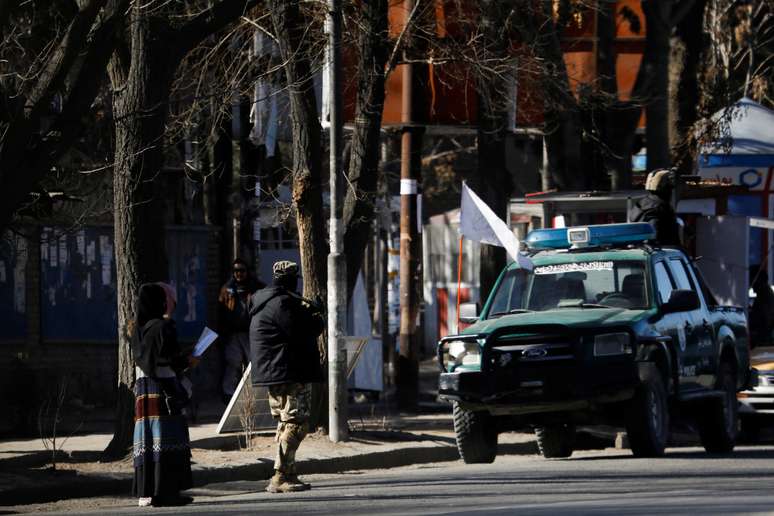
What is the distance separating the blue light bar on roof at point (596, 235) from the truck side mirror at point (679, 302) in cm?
99

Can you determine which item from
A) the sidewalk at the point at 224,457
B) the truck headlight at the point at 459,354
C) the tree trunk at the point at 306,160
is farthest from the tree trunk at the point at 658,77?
the truck headlight at the point at 459,354

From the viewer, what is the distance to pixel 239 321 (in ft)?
67.7

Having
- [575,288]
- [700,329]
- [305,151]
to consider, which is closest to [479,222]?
[575,288]

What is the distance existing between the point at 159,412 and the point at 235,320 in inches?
338

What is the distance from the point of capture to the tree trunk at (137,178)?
47.1ft

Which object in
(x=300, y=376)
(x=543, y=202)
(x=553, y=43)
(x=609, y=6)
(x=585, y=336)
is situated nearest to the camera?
(x=300, y=376)

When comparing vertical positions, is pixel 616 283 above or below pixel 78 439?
above

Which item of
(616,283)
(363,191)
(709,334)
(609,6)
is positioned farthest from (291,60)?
(609,6)

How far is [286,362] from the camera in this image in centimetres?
1300

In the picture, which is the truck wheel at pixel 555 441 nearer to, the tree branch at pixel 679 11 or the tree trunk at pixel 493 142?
the tree trunk at pixel 493 142

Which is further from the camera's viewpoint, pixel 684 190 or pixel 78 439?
pixel 684 190

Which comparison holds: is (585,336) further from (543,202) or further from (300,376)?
(543,202)

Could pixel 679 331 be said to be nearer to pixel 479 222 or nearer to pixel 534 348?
pixel 534 348

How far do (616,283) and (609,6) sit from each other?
864cm
